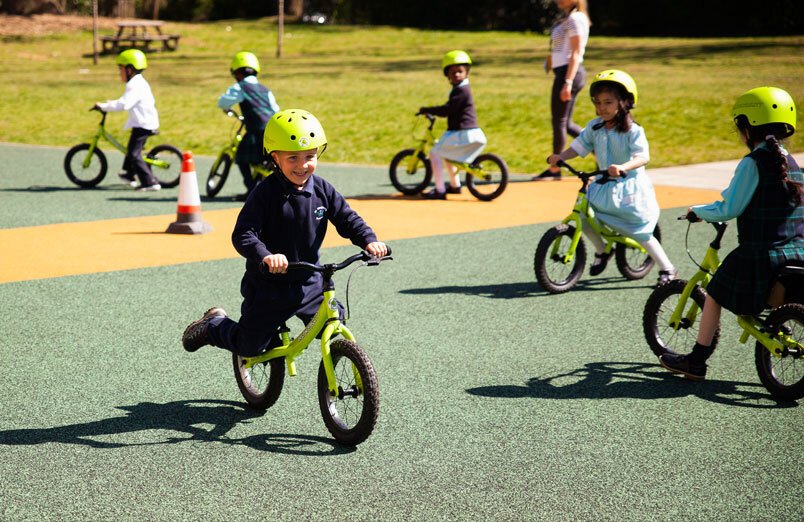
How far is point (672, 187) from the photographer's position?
45.1 ft

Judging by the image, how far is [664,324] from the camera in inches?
249

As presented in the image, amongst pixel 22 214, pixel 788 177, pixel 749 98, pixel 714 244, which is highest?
pixel 749 98

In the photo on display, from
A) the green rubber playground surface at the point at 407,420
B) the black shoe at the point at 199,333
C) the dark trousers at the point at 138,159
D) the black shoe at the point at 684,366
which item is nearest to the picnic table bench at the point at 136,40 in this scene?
the dark trousers at the point at 138,159

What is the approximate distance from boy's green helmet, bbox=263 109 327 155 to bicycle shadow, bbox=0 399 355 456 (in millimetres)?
1368

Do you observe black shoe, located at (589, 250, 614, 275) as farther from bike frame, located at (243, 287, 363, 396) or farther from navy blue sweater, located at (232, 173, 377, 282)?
bike frame, located at (243, 287, 363, 396)

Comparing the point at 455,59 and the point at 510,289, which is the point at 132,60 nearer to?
the point at 455,59

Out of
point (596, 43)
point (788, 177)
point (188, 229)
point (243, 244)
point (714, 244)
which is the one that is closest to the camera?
point (243, 244)

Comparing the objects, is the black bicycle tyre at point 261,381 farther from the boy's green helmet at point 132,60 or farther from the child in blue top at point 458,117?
the boy's green helmet at point 132,60

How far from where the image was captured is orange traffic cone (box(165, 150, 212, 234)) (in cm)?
1006

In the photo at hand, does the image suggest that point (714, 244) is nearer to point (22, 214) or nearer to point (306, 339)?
point (306, 339)

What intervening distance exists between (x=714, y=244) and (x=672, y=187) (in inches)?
326

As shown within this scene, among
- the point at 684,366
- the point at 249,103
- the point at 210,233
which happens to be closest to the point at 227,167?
the point at 249,103

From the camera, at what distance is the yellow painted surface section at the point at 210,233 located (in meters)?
8.90

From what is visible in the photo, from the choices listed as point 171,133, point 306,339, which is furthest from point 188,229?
point 171,133
